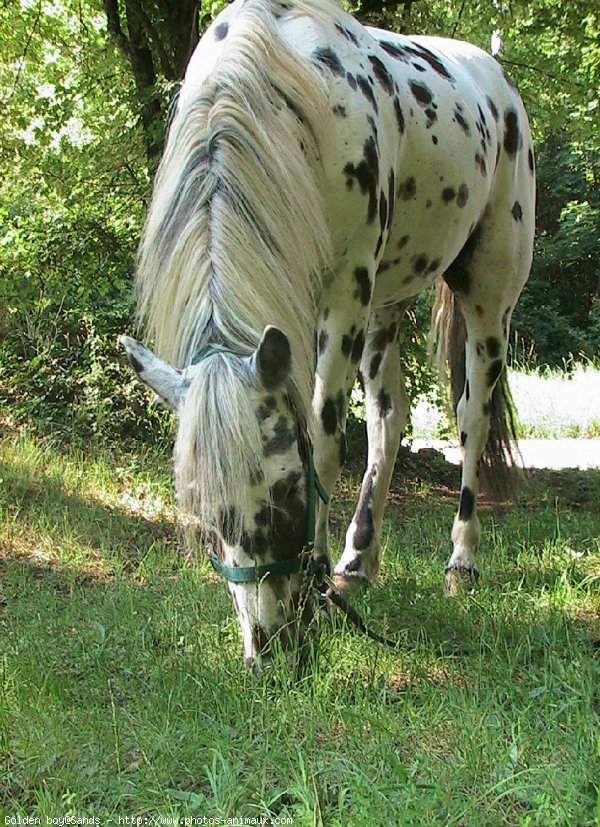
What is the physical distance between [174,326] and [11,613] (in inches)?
67.5

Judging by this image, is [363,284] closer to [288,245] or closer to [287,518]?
[288,245]

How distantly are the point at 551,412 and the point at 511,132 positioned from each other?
6.37m

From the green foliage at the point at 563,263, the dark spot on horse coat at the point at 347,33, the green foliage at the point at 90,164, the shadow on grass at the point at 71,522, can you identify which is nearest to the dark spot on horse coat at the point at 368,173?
the dark spot on horse coat at the point at 347,33

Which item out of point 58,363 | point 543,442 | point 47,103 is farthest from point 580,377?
point 47,103

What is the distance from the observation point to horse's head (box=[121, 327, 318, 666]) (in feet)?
8.00

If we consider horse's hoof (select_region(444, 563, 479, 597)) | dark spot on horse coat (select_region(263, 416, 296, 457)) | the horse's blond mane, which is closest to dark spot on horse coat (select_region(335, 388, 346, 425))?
the horse's blond mane

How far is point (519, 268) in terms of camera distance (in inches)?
195

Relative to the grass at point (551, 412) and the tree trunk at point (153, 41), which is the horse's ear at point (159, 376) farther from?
the grass at point (551, 412)

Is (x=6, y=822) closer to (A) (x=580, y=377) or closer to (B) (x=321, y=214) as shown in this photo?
(B) (x=321, y=214)

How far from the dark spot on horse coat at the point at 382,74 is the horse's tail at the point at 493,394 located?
1.86 metres

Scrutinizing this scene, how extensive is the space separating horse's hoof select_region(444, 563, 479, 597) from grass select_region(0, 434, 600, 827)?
0.09 m

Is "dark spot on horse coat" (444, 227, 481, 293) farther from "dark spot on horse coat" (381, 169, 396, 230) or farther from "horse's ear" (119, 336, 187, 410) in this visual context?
"horse's ear" (119, 336, 187, 410)

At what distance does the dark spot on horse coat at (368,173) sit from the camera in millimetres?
3281

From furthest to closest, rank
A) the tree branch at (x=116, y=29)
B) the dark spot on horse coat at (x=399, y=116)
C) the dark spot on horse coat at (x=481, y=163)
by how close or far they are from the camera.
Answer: the tree branch at (x=116, y=29) → the dark spot on horse coat at (x=481, y=163) → the dark spot on horse coat at (x=399, y=116)
